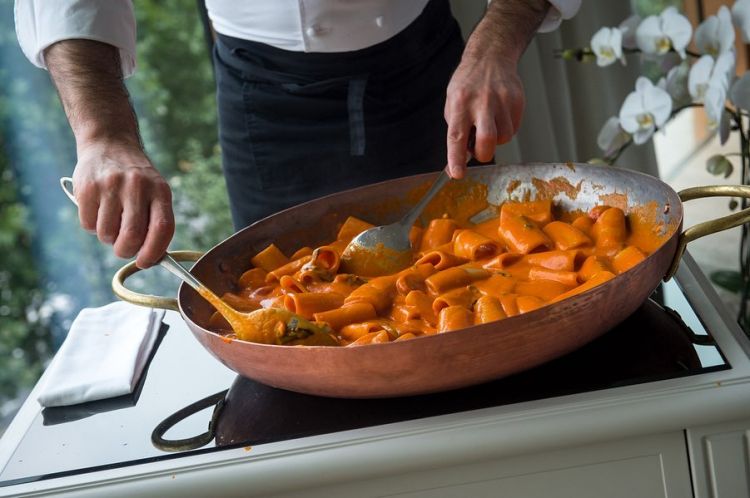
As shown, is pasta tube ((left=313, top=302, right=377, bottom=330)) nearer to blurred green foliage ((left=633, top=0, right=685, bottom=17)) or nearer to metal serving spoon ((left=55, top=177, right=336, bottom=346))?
metal serving spoon ((left=55, top=177, right=336, bottom=346))

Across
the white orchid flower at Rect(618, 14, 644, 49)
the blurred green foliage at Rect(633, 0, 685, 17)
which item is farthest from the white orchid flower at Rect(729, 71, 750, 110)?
the blurred green foliage at Rect(633, 0, 685, 17)

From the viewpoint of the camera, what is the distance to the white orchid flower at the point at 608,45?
58.4 inches

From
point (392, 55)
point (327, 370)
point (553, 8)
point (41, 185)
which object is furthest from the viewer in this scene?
point (41, 185)

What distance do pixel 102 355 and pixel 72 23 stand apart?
0.44 m

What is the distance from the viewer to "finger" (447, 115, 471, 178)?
1.06 metres

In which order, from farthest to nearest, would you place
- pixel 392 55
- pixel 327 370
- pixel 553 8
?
1. pixel 392 55
2. pixel 553 8
3. pixel 327 370

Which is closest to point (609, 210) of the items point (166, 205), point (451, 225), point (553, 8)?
point (451, 225)

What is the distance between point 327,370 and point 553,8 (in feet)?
2.42

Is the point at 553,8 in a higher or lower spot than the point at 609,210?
higher

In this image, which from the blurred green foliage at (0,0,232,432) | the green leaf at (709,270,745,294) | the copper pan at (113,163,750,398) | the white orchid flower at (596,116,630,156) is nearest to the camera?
the copper pan at (113,163,750,398)

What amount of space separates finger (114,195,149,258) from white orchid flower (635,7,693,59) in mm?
862

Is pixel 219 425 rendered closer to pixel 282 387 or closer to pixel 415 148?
pixel 282 387

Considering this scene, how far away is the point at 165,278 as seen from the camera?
2.43 metres

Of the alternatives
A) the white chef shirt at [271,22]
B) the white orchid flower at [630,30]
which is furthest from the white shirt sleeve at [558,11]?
the white orchid flower at [630,30]
